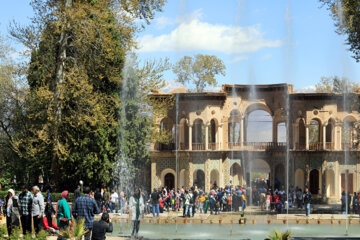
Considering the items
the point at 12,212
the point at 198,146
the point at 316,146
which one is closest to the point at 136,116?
the point at 198,146

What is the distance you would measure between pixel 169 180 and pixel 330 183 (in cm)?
1236

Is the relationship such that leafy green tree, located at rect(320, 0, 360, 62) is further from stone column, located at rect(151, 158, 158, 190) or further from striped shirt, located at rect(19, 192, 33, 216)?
stone column, located at rect(151, 158, 158, 190)

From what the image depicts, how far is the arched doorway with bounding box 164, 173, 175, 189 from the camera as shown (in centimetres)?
4403

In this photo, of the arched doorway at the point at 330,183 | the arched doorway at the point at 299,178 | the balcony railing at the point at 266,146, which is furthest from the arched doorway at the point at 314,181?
the balcony railing at the point at 266,146

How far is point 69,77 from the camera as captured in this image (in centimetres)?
2495

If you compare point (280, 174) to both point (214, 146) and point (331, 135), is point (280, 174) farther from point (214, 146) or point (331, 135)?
point (214, 146)

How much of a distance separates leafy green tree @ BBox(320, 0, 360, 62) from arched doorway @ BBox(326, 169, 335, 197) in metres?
19.0

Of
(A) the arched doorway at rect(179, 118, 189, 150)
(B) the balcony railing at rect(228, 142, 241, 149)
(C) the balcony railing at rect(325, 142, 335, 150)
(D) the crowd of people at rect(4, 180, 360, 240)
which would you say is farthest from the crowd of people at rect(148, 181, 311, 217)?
(B) the balcony railing at rect(228, 142, 241, 149)

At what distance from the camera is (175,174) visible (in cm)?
4356

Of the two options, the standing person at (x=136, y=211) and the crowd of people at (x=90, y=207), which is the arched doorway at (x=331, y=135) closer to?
the crowd of people at (x=90, y=207)

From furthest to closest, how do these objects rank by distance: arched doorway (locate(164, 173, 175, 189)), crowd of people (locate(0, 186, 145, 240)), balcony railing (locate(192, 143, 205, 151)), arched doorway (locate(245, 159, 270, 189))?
arched doorway (locate(245, 159, 270, 189)) → arched doorway (locate(164, 173, 175, 189)) → balcony railing (locate(192, 143, 205, 151)) → crowd of people (locate(0, 186, 145, 240))

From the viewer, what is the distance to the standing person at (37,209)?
13966 millimetres

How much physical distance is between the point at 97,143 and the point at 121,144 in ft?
13.0

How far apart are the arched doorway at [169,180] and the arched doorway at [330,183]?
11.8 meters
